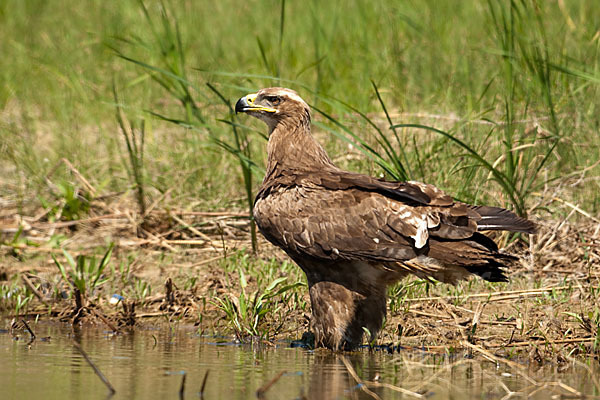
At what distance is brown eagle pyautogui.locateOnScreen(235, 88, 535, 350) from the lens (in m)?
4.91

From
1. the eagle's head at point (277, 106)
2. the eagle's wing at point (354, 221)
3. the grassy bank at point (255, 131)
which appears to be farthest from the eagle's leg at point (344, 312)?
the eagle's head at point (277, 106)

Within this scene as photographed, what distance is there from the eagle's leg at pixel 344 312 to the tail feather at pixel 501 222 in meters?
0.73

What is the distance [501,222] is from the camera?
4.90 meters

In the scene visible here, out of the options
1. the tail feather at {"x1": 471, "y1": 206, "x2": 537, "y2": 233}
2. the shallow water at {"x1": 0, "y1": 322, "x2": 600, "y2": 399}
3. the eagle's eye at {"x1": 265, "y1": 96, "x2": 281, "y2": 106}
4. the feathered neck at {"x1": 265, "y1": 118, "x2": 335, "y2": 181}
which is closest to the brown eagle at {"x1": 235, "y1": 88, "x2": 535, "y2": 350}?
the tail feather at {"x1": 471, "y1": 206, "x2": 537, "y2": 233}

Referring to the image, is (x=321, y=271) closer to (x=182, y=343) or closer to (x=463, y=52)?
(x=182, y=343)

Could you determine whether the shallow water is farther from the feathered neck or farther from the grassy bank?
the feathered neck

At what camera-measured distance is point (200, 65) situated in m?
9.97

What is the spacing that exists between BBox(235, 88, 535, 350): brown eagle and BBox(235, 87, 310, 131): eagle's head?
45 centimetres

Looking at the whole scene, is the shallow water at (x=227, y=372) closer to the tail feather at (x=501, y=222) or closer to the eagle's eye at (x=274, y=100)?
the tail feather at (x=501, y=222)

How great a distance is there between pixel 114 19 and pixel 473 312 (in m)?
7.12

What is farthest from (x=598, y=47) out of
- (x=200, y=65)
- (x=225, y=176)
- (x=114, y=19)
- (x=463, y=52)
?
(x=114, y=19)

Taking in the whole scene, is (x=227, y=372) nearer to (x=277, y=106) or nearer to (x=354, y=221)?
(x=354, y=221)

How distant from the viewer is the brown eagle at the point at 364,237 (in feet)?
16.1

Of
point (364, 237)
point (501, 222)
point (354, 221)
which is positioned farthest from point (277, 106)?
point (501, 222)
